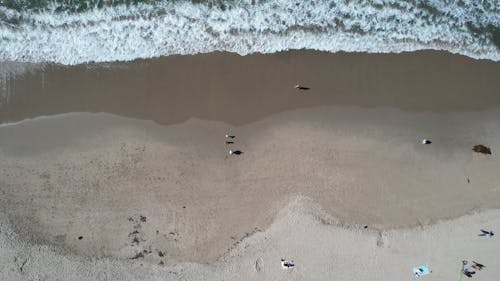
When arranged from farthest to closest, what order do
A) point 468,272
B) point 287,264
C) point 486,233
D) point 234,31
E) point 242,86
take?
1. point 234,31
2. point 242,86
3. point 486,233
4. point 468,272
5. point 287,264

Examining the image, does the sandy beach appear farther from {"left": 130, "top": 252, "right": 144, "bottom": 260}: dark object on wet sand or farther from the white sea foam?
the white sea foam

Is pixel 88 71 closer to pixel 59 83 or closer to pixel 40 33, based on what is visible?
pixel 59 83

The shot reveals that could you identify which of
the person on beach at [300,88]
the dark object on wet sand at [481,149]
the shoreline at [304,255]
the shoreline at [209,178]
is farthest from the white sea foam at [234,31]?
the shoreline at [304,255]

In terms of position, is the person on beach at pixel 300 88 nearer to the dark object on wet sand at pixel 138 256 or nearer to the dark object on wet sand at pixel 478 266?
the dark object on wet sand at pixel 138 256

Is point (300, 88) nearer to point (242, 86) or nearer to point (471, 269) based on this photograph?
point (242, 86)

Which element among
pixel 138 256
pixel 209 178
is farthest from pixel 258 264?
pixel 138 256

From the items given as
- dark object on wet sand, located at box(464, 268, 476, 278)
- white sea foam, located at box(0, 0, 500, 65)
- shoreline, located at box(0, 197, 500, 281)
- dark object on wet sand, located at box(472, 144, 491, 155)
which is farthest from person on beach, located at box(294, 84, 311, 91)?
dark object on wet sand, located at box(464, 268, 476, 278)
